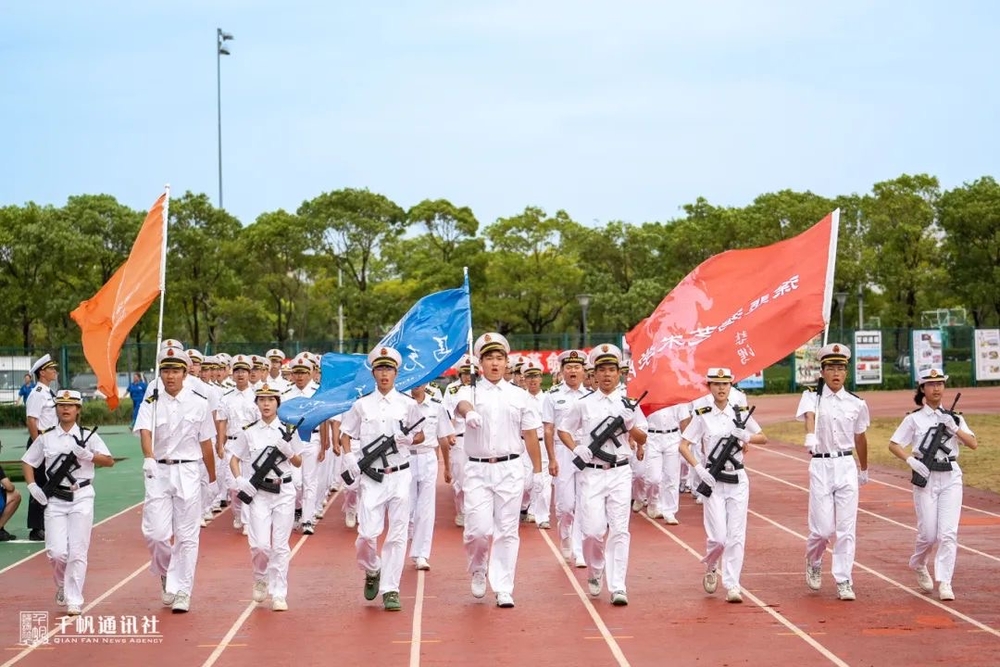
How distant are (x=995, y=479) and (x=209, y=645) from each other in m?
14.6

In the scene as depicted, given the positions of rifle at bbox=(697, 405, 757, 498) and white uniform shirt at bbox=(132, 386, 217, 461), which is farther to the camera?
rifle at bbox=(697, 405, 757, 498)

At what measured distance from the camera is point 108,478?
22750 mm

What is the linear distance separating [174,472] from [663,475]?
295 inches

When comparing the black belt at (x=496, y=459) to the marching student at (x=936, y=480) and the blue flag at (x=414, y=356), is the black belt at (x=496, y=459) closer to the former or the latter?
the blue flag at (x=414, y=356)

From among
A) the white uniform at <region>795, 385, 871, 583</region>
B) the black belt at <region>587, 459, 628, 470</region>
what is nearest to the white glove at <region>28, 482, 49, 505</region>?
the black belt at <region>587, 459, 628, 470</region>

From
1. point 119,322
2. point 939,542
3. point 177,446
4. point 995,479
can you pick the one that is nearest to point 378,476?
point 177,446

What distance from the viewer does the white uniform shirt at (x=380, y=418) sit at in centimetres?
1023

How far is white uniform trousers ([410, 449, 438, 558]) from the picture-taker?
40.3 ft

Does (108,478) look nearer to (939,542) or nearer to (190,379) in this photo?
(190,379)

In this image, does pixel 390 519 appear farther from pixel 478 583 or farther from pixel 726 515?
pixel 726 515

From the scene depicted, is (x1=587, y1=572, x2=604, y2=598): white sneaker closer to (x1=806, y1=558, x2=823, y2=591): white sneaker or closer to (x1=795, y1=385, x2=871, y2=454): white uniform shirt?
(x1=806, y1=558, x2=823, y2=591): white sneaker

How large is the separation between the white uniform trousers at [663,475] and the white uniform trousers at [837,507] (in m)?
5.42

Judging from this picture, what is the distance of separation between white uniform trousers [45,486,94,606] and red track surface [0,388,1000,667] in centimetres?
36

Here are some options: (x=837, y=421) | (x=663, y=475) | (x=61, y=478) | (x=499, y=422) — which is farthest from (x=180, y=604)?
(x=663, y=475)
